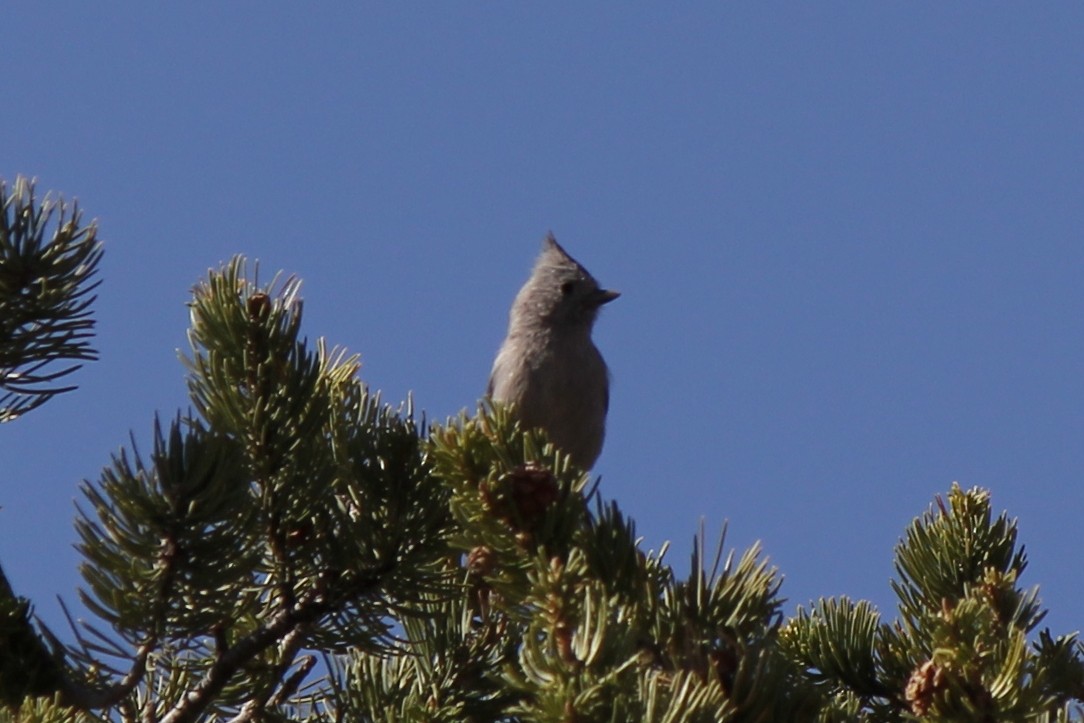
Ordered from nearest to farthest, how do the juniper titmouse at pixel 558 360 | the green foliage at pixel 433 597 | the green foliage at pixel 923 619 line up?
1. the green foliage at pixel 433 597
2. the green foliage at pixel 923 619
3. the juniper titmouse at pixel 558 360

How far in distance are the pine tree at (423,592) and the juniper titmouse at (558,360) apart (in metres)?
3.48

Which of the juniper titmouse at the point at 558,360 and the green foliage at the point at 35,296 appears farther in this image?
the juniper titmouse at the point at 558,360

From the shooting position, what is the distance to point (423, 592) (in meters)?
2.53

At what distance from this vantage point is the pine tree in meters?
1.86

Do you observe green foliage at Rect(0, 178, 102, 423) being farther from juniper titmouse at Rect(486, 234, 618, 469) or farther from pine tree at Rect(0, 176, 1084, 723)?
juniper titmouse at Rect(486, 234, 618, 469)

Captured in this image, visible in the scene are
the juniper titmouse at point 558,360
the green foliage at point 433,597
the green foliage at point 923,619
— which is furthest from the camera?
the juniper titmouse at point 558,360

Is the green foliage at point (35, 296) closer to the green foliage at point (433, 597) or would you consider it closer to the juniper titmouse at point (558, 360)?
the green foliage at point (433, 597)

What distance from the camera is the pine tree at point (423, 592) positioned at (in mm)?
1857

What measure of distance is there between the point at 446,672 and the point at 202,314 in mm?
886

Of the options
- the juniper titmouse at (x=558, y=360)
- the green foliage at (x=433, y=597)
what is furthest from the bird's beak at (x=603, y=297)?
the green foliage at (x=433, y=597)

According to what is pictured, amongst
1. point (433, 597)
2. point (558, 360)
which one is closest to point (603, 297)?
point (558, 360)

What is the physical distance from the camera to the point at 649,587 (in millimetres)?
1992

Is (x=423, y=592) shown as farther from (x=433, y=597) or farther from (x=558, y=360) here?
(x=558, y=360)

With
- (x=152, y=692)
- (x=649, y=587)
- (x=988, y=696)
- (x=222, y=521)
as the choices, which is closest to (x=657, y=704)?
(x=649, y=587)
